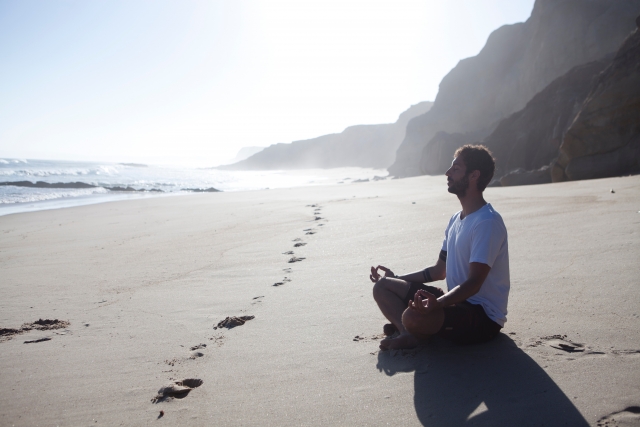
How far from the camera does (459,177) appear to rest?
2.34m

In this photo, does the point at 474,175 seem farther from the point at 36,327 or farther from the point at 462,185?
the point at 36,327

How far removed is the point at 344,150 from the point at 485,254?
116477 millimetres

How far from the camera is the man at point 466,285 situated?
2.06 m

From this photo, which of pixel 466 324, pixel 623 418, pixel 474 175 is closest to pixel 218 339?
pixel 466 324

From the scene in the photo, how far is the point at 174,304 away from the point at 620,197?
6226 millimetres

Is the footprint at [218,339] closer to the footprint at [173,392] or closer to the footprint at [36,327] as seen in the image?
the footprint at [173,392]

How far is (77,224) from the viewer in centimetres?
909

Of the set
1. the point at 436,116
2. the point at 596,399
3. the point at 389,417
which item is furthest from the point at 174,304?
the point at 436,116

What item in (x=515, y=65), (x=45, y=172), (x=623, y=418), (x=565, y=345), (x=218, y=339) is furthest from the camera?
(x=515, y=65)

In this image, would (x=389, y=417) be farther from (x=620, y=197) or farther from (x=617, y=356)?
(x=620, y=197)

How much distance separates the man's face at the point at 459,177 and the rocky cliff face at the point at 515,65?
29.2m

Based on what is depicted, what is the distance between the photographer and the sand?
1.81 metres

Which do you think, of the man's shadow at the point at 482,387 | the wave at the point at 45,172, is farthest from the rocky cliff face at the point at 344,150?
the man's shadow at the point at 482,387

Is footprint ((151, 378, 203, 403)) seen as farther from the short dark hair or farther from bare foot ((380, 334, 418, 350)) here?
the short dark hair
